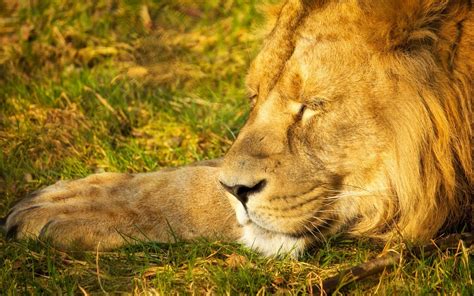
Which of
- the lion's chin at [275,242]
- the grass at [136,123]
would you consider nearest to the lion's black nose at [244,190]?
the lion's chin at [275,242]

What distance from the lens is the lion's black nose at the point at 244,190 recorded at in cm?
310

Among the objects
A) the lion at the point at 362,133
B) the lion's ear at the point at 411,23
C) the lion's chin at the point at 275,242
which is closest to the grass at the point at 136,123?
the lion's chin at the point at 275,242

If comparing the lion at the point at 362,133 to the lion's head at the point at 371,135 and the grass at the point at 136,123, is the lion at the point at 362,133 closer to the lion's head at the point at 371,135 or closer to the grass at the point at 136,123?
the lion's head at the point at 371,135

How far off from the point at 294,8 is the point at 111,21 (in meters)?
3.03

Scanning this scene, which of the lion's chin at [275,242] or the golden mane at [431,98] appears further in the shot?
the lion's chin at [275,242]

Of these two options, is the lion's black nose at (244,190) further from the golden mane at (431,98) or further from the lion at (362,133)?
the golden mane at (431,98)

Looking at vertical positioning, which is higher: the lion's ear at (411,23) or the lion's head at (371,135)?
the lion's ear at (411,23)

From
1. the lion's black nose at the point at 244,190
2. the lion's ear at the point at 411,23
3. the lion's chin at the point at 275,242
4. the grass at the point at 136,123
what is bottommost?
the grass at the point at 136,123

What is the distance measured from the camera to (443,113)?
10.2 feet

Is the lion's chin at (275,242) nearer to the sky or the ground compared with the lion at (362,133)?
nearer to the ground

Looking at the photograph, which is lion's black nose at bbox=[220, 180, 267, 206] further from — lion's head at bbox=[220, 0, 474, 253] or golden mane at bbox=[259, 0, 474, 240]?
golden mane at bbox=[259, 0, 474, 240]

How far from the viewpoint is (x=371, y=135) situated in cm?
314

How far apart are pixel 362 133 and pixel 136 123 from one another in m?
2.16

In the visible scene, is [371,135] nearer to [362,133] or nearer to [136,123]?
[362,133]
